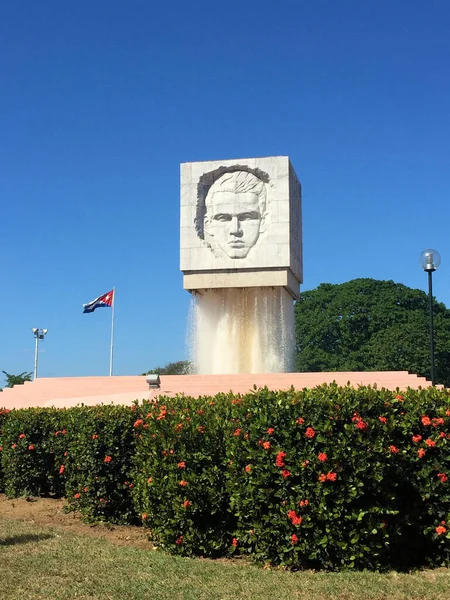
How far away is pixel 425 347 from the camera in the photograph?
3334cm

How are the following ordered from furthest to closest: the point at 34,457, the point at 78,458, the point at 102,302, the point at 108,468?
the point at 102,302, the point at 34,457, the point at 78,458, the point at 108,468

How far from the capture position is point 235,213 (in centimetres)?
1955

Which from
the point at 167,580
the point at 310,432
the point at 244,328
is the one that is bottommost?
the point at 167,580

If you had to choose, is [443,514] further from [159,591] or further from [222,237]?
[222,237]

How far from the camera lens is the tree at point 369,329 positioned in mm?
33750

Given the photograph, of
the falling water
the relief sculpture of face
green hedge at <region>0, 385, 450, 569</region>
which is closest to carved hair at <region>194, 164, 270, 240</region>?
the relief sculpture of face

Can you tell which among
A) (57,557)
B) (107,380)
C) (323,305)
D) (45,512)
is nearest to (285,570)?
(57,557)

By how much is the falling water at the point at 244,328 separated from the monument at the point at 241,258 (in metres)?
0.03

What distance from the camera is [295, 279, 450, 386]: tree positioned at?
33.8 m

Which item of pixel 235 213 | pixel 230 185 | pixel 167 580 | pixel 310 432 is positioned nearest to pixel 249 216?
pixel 235 213

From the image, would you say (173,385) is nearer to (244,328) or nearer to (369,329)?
(244,328)

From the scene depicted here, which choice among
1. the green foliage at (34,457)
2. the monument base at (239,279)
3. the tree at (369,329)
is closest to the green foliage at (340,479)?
the green foliage at (34,457)

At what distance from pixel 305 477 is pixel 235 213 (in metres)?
14.5

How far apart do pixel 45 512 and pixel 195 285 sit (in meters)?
12.0
